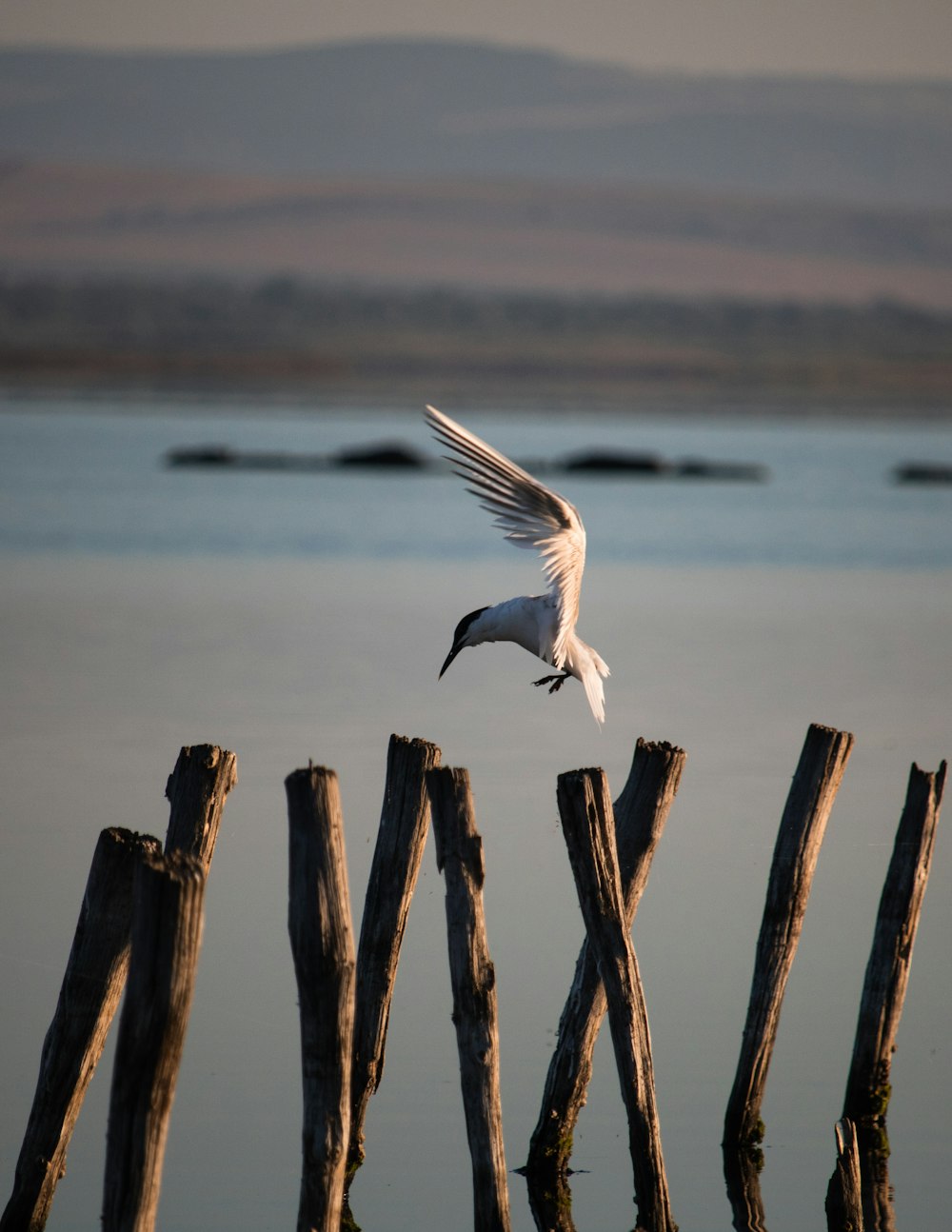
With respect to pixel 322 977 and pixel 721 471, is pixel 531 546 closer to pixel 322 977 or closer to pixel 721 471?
pixel 322 977

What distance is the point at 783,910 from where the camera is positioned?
831 cm

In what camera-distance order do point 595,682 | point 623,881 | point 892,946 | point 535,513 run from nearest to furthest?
point 623,881, point 892,946, point 535,513, point 595,682

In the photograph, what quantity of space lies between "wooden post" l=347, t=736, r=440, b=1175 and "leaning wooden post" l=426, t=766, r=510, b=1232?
633 millimetres

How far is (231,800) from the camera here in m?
13.2

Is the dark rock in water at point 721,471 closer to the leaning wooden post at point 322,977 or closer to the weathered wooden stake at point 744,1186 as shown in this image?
the weathered wooden stake at point 744,1186

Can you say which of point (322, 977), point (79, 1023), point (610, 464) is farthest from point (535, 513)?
point (610, 464)

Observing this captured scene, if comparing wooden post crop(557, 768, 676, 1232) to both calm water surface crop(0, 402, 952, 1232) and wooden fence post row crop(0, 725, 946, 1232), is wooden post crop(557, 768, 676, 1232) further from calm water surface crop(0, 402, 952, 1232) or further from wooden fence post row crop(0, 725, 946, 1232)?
calm water surface crop(0, 402, 952, 1232)

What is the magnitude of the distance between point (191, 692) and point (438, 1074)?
31.3 ft

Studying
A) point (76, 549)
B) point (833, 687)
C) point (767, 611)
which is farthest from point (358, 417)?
point (833, 687)

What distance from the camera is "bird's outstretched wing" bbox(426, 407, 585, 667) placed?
Result: 386 inches

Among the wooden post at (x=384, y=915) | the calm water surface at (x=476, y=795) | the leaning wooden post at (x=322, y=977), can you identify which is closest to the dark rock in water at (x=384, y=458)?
the calm water surface at (x=476, y=795)

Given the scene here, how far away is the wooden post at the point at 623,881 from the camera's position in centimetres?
793

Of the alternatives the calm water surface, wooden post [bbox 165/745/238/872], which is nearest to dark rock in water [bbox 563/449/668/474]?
the calm water surface

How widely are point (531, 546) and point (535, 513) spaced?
18 cm
